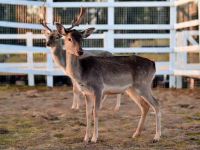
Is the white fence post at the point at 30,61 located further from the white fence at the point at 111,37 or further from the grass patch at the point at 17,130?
the grass patch at the point at 17,130

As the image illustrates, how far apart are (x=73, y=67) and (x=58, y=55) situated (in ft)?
4.46

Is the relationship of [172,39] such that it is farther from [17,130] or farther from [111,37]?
[17,130]

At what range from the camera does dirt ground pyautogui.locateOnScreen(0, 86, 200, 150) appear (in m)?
6.30

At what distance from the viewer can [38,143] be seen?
21.0ft

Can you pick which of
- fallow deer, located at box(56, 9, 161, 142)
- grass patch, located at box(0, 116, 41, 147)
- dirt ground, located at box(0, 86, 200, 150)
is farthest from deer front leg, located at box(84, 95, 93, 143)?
grass patch, located at box(0, 116, 41, 147)

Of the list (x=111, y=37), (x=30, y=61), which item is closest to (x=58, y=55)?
(x=111, y=37)

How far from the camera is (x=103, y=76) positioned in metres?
6.70

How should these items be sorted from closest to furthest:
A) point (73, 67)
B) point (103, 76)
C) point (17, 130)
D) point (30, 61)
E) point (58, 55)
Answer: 1. point (73, 67)
2. point (103, 76)
3. point (17, 130)
4. point (58, 55)
5. point (30, 61)

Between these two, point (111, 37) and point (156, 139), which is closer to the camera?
point (156, 139)

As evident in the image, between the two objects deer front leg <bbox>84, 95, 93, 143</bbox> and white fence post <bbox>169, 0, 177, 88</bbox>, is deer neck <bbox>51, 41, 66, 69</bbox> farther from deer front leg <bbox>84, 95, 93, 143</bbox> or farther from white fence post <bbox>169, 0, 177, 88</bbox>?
white fence post <bbox>169, 0, 177, 88</bbox>

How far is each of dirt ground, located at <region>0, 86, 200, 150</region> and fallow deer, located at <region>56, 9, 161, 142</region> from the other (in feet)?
0.97

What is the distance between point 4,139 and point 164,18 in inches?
347

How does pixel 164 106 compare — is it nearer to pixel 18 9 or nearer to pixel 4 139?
pixel 4 139

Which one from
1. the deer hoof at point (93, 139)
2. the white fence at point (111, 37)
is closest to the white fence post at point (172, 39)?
the white fence at point (111, 37)
